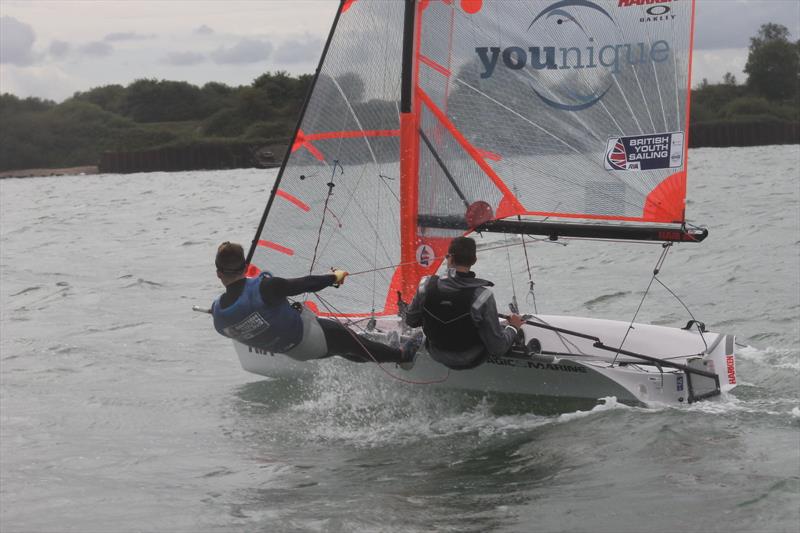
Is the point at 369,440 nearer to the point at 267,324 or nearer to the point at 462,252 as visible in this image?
the point at 267,324

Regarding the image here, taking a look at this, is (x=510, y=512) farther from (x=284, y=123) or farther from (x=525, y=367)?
(x=284, y=123)

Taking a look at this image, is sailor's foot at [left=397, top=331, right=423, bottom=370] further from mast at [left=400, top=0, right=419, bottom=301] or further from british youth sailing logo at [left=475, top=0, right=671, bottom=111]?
british youth sailing logo at [left=475, top=0, right=671, bottom=111]

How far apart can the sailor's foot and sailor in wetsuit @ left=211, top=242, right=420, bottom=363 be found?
0.02m

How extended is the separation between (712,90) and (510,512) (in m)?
83.6

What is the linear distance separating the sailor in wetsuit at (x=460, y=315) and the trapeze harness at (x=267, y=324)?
2.24ft

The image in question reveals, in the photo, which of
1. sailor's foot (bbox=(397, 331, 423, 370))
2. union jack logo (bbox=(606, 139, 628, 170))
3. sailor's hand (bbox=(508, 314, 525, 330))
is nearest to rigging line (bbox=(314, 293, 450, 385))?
sailor's foot (bbox=(397, 331, 423, 370))

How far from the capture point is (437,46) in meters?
7.64

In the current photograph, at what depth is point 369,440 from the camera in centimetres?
713

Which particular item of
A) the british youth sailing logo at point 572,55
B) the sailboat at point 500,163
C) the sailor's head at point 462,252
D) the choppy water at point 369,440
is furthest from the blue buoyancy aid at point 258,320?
the british youth sailing logo at point 572,55

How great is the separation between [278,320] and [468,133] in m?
2.03

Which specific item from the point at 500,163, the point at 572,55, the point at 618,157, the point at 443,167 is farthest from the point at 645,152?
the point at 443,167

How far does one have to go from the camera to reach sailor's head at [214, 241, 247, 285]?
6414mm

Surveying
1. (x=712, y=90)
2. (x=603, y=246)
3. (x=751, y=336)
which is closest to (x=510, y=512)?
(x=751, y=336)

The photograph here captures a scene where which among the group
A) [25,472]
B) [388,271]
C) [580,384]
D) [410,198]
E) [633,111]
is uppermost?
[633,111]
